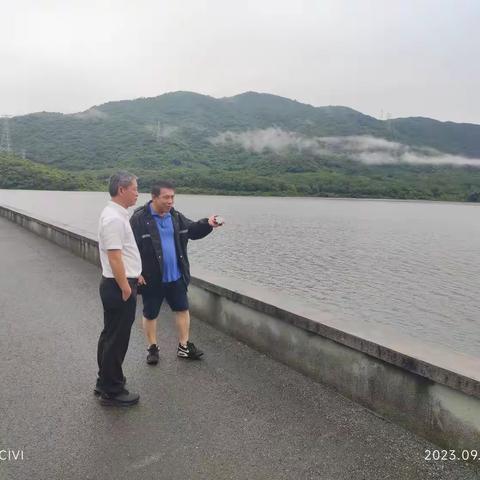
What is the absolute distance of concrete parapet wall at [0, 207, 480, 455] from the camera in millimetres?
2865

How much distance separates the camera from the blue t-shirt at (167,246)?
13.7 ft

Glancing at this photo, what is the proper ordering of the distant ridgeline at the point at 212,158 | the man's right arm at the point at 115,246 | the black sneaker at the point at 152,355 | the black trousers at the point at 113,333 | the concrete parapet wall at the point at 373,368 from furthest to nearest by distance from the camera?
the distant ridgeline at the point at 212,158 < the black sneaker at the point at 152,355 < the black trousers at the point at 113,333 < the man's right arm at the point at 115,246 < the concrete parapet wall at the point at 373,368

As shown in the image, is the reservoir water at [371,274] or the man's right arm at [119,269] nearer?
the man's right arm at [119,269]

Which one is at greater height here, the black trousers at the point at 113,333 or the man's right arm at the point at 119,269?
the man's right arm at the point at 119,269

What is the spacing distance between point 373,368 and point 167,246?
1.97 metres

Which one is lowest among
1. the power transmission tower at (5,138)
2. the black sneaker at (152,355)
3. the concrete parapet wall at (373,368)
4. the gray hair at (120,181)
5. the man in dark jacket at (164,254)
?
the black sneaker at (152,355)

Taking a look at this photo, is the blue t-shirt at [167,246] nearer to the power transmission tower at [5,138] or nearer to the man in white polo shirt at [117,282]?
the man in white polo shirt at [117,282]

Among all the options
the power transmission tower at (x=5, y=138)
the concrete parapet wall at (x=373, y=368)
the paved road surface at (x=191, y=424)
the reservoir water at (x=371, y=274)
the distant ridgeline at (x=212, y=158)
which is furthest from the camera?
the power transmission tower at (x=5, y=138)

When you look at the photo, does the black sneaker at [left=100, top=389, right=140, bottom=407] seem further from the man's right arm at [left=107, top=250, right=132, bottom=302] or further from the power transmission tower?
the power transmission tower

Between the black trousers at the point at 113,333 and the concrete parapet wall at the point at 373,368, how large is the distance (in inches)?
55.8

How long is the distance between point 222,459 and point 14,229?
53.5 ft

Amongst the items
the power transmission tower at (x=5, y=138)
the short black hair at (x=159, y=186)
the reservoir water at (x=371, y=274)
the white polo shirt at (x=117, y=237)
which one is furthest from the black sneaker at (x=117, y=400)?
the power transmission tower at (x=5, y=138)

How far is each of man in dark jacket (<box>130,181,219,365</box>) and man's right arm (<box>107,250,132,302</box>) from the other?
30.3 inches

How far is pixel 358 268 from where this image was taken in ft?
77.3
